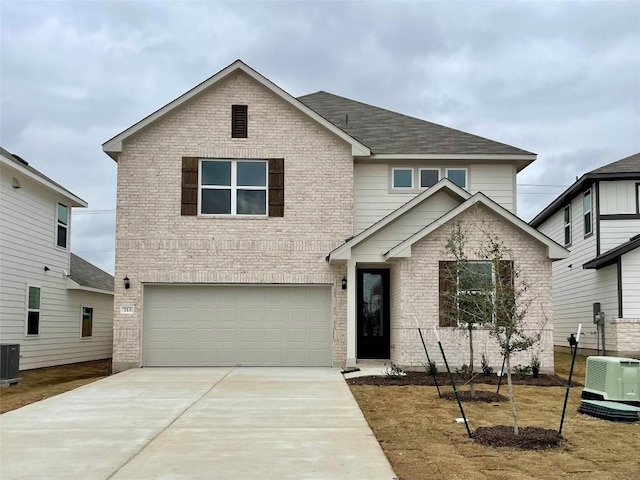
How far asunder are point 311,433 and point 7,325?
38.5ft

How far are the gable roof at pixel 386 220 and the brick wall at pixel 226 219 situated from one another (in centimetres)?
118

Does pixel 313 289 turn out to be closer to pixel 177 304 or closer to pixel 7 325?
pixel 177 304

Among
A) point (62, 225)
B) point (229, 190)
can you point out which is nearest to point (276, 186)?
point (229, 190)

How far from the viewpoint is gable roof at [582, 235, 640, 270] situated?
1900 cm

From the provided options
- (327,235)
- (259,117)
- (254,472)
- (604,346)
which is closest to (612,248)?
(604,346)

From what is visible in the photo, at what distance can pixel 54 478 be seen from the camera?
21.5 feet

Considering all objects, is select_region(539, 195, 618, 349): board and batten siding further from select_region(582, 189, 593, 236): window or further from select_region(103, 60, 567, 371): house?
select_region(103, 60, 567, 371): house

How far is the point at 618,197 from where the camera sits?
21.2 m

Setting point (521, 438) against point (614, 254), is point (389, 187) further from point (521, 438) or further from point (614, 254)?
point (521, 438)

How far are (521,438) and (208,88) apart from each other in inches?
498

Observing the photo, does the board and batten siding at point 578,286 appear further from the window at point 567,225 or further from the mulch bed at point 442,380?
the mulch bed at point 442,380

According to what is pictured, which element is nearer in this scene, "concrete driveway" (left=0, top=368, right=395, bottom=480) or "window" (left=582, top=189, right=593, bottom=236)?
"concrete driveway" (left=0, top=368, right=395, bottom=480)

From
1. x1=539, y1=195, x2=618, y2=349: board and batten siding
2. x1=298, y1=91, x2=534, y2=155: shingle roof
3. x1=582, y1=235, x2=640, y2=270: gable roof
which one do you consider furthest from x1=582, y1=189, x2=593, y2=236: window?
x1=298, y1=91, x2=534, y2=155: shingle roof

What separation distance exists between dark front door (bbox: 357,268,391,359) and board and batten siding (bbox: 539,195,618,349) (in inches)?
279
